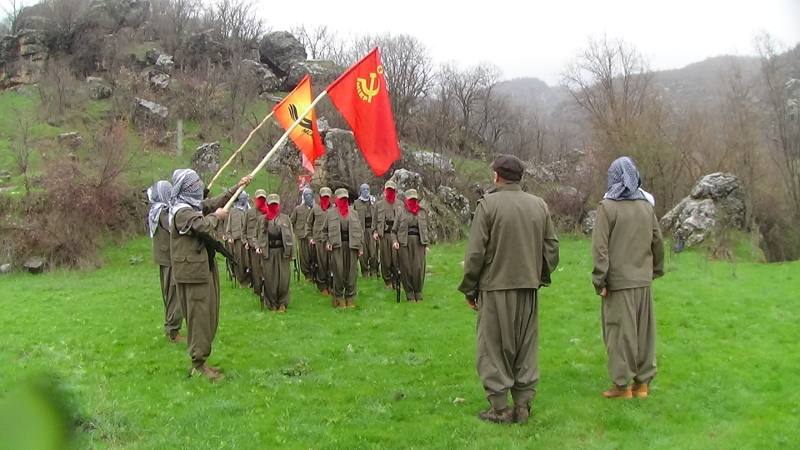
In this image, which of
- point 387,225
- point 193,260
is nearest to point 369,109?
point 193,260

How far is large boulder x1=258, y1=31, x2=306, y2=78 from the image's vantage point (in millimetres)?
50281

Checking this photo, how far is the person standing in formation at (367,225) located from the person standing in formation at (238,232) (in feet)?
8.62

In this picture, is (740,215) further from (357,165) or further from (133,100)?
(133,100)

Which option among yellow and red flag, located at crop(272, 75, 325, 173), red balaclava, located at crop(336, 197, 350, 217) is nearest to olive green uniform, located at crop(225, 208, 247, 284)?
red balaclava, located at crop(336, 197, 350, 217)

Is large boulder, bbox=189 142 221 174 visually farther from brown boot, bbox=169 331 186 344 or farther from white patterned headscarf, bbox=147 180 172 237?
brown boot, bbox=169 331 186 344

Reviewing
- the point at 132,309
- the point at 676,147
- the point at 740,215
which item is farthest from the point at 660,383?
the point at 676,147

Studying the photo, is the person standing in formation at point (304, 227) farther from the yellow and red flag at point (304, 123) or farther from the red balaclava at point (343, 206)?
the yellow and red flag at point (304, 123)

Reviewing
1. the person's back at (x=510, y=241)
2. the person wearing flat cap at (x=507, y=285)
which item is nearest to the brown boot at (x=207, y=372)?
the person wearing flat cap at (x=507, y=285)

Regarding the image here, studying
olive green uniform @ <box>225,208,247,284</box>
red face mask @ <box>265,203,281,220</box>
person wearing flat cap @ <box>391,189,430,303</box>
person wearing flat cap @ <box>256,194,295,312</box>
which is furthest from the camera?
olive green uniform @ <box>225,208,247,284</box>

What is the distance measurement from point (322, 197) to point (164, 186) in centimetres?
584

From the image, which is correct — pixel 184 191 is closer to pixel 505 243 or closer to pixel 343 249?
pixel 505 243

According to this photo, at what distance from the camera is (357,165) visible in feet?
90.1

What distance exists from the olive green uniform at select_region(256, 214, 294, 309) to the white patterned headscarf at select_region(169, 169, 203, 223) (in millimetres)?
4741

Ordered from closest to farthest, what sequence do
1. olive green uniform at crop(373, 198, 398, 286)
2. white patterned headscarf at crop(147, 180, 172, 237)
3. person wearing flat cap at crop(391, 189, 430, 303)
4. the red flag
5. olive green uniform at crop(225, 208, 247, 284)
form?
white patterned headscarf at crop(147, 180, 172, 237)
the red flag
person wearing flat cap at crop(391, 189, 430, 303)
olive green uniform at crop(373, 198, 398, 286)
olive green uniform at crop(225, 208, 247, 284)
